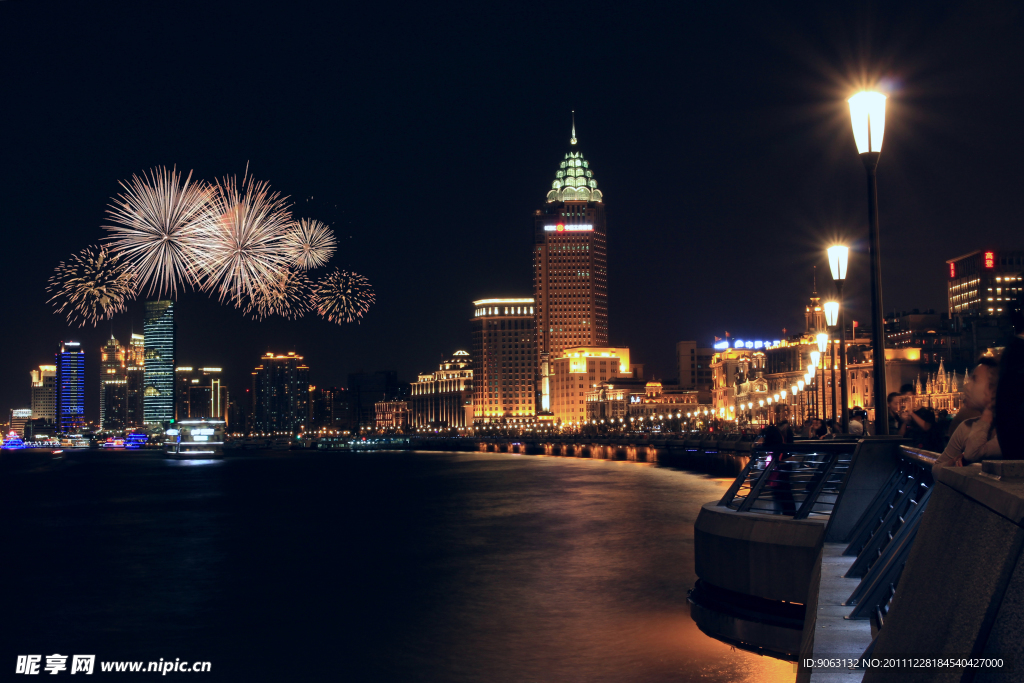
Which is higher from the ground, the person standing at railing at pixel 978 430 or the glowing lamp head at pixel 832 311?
the glowing lamp head at pixel 832 311

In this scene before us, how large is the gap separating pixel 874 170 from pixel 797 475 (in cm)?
477

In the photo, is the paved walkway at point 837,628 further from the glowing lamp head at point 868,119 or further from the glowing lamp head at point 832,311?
the glowing lamp head at point 832,311

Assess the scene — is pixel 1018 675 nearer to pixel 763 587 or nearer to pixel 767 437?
pixel 763 587

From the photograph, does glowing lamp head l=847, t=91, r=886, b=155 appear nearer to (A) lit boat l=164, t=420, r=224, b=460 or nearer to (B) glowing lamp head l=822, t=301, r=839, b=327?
(B) glowing lamp head l=822, t=301, r=839, b=327

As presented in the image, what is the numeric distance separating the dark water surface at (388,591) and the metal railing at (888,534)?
4.25 m

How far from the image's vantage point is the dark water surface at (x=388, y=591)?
16.4 m

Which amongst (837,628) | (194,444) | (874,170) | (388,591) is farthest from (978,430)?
(194,444)

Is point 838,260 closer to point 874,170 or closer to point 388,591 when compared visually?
point 874,170

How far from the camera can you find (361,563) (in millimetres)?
30547

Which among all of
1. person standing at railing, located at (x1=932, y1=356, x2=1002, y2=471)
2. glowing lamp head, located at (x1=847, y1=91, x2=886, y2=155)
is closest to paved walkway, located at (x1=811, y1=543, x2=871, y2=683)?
person standing at railing, located at (x1=932, y1=356, x2=1002, y2=471)

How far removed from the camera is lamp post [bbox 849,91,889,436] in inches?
526

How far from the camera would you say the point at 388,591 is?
24.6 metres

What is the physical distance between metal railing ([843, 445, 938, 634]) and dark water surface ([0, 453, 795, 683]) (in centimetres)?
425

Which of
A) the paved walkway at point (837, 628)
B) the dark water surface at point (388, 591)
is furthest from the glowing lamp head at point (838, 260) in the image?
the paved walkway at point (837, 628)
